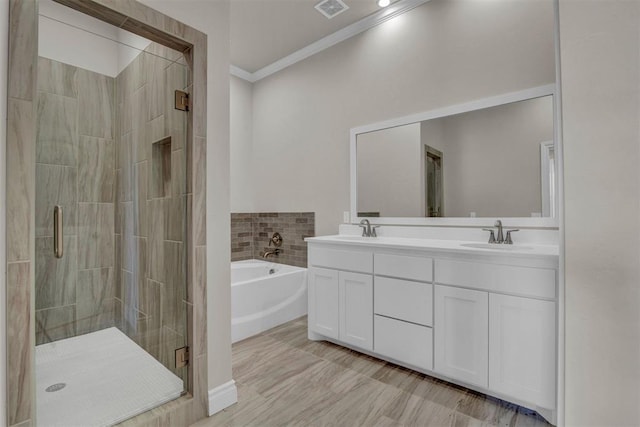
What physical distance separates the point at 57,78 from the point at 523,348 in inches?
106

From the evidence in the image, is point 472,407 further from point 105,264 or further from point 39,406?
point 105,264

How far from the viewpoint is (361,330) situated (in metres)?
2.36

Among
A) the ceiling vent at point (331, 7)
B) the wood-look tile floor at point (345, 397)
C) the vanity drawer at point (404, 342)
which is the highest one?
Result: the ceiling vent at point (331, 7)

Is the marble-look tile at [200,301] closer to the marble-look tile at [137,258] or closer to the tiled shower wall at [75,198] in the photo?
the marble-look tile at [137,258]

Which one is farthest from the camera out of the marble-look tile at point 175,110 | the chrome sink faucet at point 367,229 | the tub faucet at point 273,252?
the tub faucet at point 273,252

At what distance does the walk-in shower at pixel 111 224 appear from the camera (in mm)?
1483

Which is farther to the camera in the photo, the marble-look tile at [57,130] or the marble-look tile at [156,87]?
the marble-look tile at [156,87]

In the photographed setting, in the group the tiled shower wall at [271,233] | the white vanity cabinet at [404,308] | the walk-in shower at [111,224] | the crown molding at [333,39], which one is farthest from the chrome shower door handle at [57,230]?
the crown molding at [333,39]

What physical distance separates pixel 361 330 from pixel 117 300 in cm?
161

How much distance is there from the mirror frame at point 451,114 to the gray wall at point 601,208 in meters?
1.45

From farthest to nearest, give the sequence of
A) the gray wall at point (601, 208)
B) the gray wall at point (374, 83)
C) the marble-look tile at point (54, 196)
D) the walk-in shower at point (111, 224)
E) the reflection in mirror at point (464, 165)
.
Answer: the gray wall at point (374, 83) < the reflection in mirror at point (464, 165) < the walk-in shower at point (111, 224) < the marble-look tile at point (54, 196) < the gray wall at point (601, 208)

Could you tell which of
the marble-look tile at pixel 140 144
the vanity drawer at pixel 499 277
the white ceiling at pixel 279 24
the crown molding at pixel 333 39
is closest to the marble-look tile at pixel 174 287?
the marble-look tile at pixel 140 144

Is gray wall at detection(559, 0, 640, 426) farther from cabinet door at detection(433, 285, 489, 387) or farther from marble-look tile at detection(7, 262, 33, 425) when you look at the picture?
marble-look tile at detection(7, 262, 33, 425)

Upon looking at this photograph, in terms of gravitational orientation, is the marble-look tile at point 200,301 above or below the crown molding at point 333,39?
below
